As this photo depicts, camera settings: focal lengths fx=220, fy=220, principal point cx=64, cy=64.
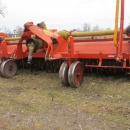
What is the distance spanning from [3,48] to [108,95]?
3.62 m

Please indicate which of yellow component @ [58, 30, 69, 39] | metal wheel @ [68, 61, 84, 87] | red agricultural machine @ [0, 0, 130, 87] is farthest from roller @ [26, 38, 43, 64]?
metal wheel @ [68, 61, 84, 87]

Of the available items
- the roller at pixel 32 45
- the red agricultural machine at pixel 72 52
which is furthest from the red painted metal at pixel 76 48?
the roller at pixel 32 45

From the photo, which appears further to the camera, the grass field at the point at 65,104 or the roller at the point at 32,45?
the roller at the point at 32,45

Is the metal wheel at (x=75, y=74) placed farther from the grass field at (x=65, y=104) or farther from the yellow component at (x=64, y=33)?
the yellow component at (x=64, y=33)

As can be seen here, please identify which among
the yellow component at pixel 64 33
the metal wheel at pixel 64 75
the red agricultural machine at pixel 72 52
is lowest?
the metal wheel at pixel 64 75

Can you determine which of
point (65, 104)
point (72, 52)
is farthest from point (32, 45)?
point (65, 104)

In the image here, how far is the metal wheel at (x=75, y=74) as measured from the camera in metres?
4.98

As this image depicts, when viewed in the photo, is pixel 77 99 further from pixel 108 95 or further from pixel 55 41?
pixel 55 41

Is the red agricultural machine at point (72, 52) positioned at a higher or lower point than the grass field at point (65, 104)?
higher

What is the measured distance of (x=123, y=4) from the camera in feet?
15.6

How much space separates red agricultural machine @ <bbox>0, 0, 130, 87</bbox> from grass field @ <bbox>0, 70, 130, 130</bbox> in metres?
0.35

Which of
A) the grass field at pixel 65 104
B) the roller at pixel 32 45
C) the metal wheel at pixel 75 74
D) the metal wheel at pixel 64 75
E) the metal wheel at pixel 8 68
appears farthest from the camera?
the metal wheel at pixel 8 68

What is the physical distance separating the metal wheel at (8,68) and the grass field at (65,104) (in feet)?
1.20

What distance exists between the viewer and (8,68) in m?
6.67
